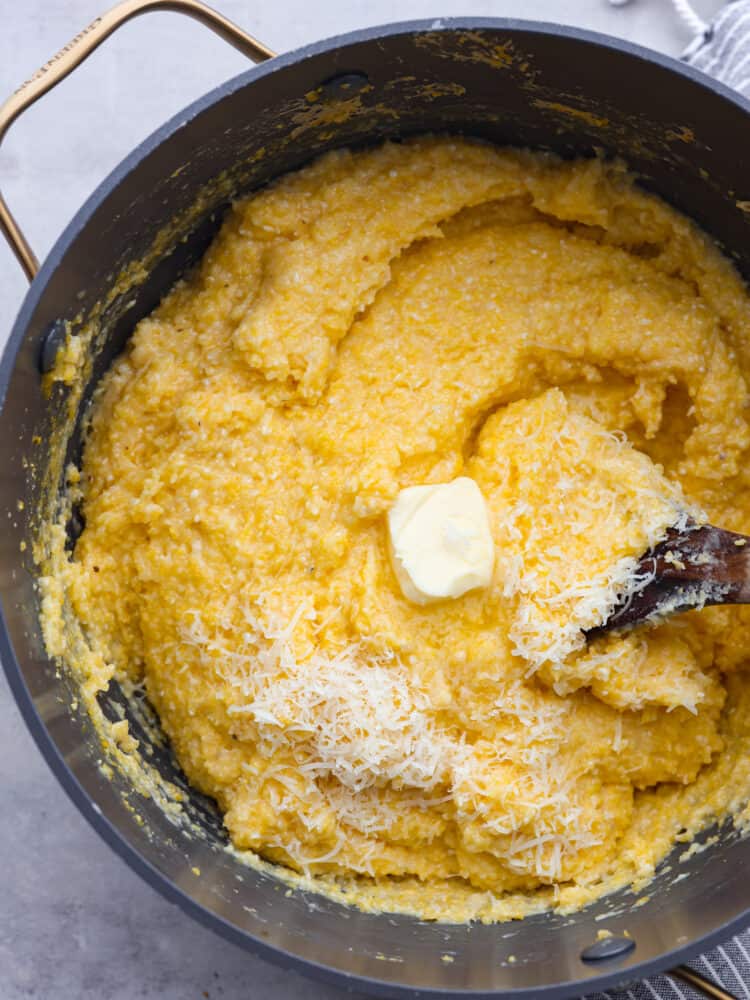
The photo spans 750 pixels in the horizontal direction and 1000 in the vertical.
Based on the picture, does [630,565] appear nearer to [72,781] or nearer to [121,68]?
[72,781]

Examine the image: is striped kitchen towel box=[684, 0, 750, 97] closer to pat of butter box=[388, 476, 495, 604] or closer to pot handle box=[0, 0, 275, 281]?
pot handle box=[0, 0, 275, 281]

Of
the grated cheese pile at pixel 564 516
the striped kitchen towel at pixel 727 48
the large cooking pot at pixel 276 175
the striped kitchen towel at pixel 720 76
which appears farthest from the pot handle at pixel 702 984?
the striped kitchen towel at pixel 727 48

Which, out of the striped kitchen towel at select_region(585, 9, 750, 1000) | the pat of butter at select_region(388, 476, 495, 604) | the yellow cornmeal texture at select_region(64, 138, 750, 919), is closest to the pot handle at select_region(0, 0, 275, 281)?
the yellow cornmeal texture at select_region(64, 138, 750, 919)

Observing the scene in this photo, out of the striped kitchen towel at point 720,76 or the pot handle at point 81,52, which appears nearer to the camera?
the pot handle at point 81,52

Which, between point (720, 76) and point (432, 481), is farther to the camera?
point (720, 76)

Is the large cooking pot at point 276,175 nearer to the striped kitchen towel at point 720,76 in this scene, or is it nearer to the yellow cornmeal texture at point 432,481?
the yellow cornmeal texture at point 432,481

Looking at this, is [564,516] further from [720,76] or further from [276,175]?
[720,76]

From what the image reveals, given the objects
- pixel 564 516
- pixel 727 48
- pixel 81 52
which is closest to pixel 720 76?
pixel 727 48
